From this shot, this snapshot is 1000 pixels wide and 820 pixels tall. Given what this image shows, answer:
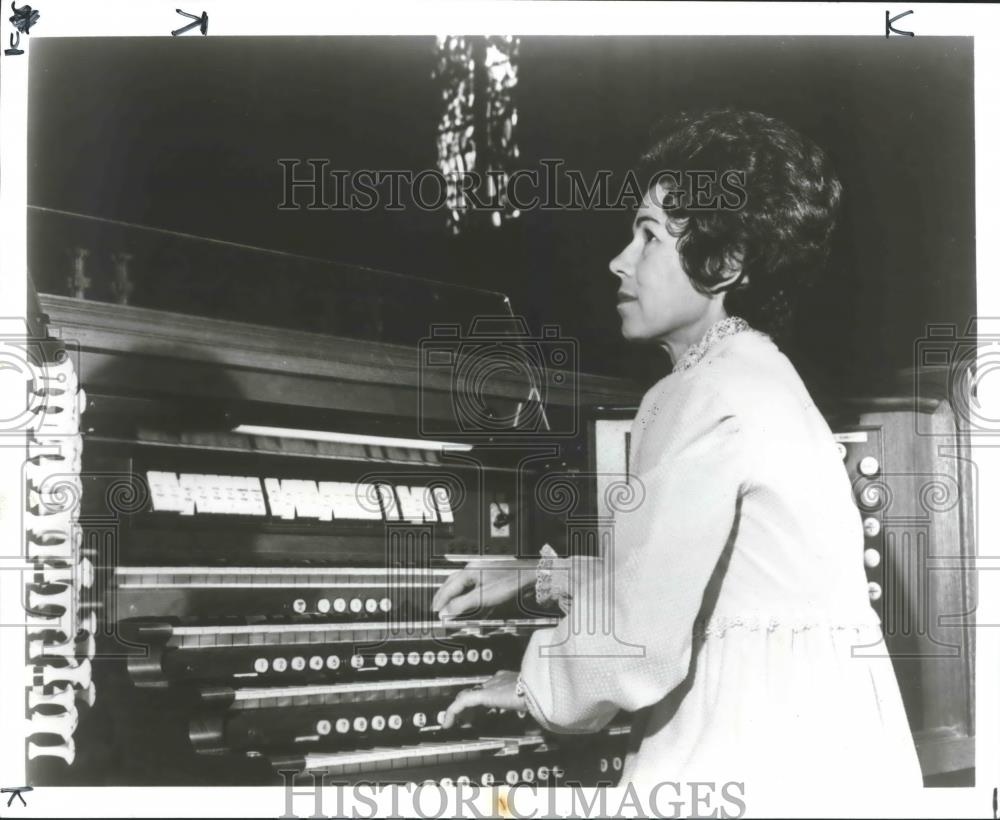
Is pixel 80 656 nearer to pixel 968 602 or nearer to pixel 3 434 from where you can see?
pixel 3 434

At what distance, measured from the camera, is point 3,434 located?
2.41m

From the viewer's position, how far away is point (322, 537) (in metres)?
2.29

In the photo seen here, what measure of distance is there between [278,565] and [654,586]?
801 millimetres

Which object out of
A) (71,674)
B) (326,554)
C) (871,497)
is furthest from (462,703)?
(871,497)

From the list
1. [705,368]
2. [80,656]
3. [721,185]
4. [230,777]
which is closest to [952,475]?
[705,368]

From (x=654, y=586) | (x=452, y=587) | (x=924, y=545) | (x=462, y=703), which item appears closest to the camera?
(x=654, y=586)

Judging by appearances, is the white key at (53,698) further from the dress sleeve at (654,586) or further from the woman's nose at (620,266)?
the woman's nose at (620,266)

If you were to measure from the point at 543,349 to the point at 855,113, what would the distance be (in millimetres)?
985

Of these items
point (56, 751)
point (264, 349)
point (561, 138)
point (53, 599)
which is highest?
point (561, 138)

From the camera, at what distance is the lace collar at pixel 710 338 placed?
2309mm

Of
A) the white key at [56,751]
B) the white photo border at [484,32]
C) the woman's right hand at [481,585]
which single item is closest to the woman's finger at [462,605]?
the woman's right hand at [481,585]

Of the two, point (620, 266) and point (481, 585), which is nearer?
point (481, 585)

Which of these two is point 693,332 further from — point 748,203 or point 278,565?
point 278,565

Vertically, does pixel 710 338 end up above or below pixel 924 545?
above
